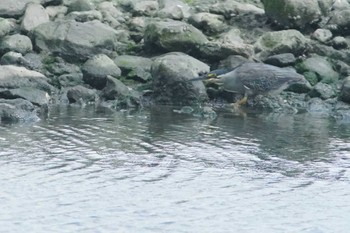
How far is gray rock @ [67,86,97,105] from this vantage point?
78.5ft

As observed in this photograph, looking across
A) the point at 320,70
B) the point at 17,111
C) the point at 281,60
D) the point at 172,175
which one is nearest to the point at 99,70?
the point at 17,111

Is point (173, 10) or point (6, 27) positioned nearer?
point (6, 27)

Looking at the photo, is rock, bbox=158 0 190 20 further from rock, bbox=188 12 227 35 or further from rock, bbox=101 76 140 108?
rock, bbox=101 76 140 108

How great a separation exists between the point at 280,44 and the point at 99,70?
4.75 m

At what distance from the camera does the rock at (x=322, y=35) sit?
90.0ft

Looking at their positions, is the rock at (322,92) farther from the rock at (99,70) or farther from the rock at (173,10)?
the rock at (173,10)

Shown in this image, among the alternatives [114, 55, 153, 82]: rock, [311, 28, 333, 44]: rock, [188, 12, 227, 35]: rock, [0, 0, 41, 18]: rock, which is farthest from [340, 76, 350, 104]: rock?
[0, 0, 41, 18]: rock

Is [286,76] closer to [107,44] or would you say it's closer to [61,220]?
[107,44]

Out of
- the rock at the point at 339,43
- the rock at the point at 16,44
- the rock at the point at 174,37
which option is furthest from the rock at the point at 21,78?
the rock at the point at 339,43

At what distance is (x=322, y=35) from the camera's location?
27.5 metres

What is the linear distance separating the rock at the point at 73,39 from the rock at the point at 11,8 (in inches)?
64.0

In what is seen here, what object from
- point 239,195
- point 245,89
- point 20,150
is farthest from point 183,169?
A: point 245,89

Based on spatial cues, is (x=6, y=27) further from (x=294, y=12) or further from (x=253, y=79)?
(x=294, y=12)

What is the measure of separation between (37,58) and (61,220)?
1301 centimetres
